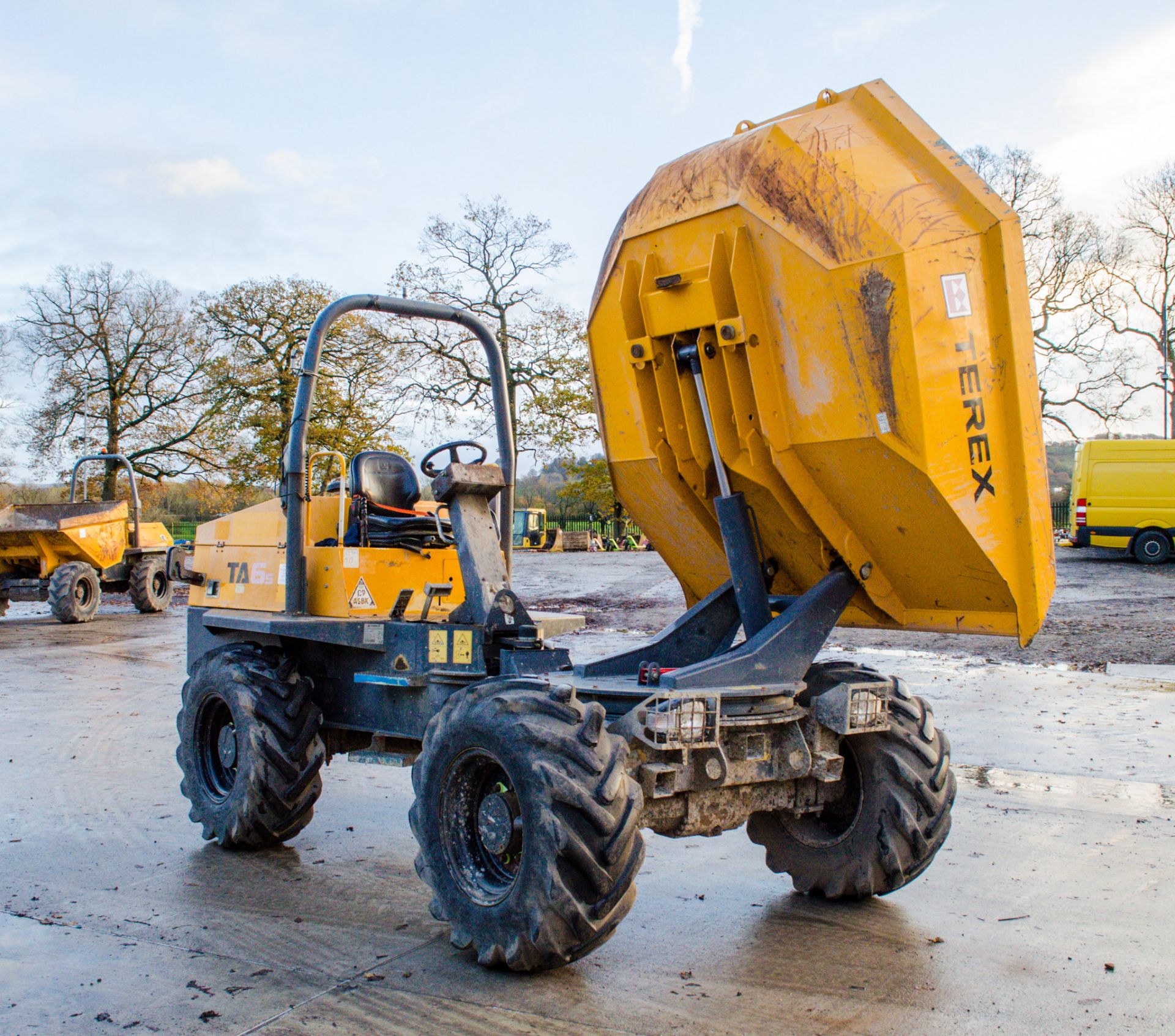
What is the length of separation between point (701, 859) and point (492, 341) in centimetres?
304

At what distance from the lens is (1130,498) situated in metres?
21.0

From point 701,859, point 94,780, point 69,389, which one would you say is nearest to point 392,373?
point 69,389

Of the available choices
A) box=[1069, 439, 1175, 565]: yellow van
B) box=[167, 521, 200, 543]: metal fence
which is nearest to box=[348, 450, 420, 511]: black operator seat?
box=[1069, 439, 1175, 565]: yellow van

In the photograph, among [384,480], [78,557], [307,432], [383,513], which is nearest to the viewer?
[307,432]

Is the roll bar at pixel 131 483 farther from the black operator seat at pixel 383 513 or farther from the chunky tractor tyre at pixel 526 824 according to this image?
the chunky tractor tyre at pixel 526 824

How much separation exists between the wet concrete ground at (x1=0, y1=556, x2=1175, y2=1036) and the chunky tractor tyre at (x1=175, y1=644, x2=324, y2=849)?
19 centimetres

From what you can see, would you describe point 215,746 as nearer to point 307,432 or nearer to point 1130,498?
point 307,432

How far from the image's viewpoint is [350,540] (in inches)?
238

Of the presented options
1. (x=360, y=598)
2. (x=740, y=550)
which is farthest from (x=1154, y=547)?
(x=360, y=598)

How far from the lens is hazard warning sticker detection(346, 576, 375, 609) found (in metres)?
5.69

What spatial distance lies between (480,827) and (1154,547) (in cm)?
2015

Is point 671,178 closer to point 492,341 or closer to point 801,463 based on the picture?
point 801,463

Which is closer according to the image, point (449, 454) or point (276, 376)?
point (449, 454)

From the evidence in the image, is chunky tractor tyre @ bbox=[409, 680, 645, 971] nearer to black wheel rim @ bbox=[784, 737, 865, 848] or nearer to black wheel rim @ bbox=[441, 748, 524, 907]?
black wheel rim @ bbox=[441, 748, 524, 907]
